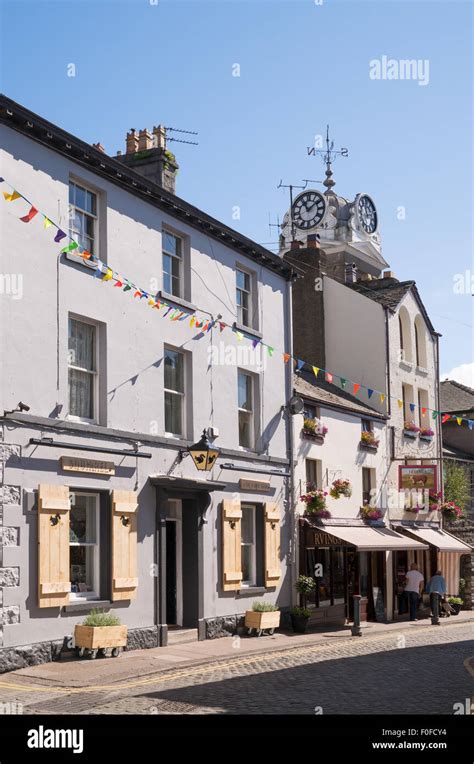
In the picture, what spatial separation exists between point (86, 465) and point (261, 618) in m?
6.60

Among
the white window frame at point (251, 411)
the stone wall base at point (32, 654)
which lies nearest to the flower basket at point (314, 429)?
the white window frame at point (251, 411)

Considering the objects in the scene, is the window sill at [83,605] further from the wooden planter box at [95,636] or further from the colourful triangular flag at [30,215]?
the colourful triangular flag at [30,215]

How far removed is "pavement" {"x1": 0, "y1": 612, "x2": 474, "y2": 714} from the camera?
40.1 ft

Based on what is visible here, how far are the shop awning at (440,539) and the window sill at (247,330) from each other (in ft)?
34.8

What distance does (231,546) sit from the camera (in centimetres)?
2192

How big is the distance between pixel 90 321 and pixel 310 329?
597 inches

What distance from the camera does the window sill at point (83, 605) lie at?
16.9 meters

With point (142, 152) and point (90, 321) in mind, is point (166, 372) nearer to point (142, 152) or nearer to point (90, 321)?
point (90, 321)

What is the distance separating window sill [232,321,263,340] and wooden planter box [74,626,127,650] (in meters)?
8.57

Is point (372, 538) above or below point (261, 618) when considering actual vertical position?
above

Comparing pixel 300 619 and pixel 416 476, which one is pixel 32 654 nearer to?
pixel 300 619

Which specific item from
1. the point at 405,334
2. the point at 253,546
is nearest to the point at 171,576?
the point at 253,546

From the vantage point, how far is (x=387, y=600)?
30141 mm

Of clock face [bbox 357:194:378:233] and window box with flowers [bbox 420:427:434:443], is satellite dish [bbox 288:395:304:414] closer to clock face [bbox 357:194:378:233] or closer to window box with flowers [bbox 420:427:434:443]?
window box with flowers [bbox 420:427:434:443]
